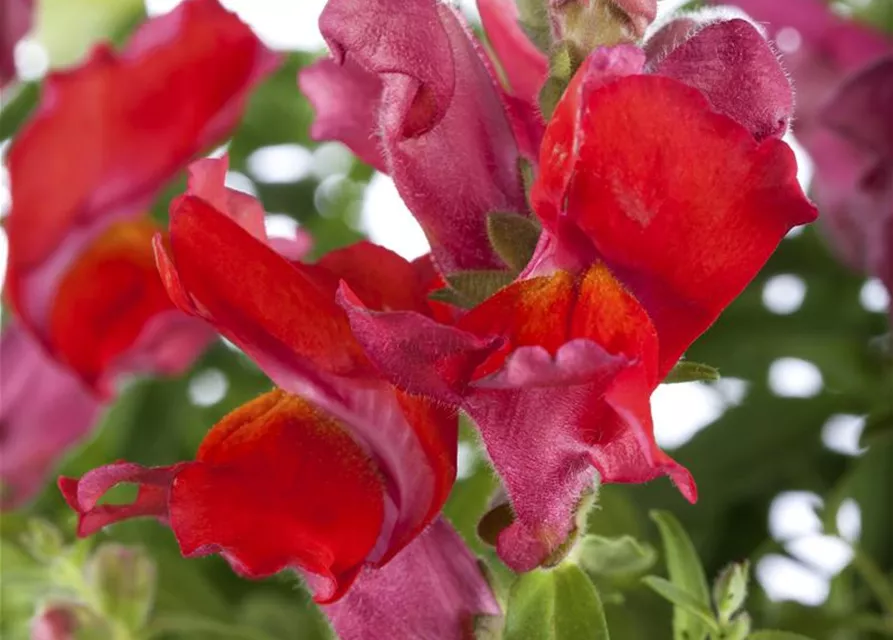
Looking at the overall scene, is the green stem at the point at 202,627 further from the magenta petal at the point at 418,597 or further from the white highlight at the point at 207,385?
the white highlight at the point at 207,385

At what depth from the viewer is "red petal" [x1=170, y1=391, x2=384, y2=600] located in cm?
34

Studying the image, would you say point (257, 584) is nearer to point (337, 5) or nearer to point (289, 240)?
point (289, 240)

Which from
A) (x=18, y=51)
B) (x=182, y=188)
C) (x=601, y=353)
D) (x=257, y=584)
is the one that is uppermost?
(x=601, y=353)

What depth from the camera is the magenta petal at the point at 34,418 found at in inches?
29.4

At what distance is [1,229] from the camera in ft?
2.35

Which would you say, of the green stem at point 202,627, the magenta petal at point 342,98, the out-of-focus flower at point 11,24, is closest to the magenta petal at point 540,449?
the magenta petal at point 342,98

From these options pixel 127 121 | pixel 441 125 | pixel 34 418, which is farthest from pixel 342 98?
pixel 34 418

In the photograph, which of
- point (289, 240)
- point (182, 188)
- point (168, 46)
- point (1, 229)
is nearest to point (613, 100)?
point (289, 240)

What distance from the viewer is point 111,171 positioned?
69 cm

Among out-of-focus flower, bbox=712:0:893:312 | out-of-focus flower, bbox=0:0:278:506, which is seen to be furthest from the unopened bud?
out-of-focus flower, bbox=712:0:893:312

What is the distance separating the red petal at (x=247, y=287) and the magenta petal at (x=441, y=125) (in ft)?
0.14

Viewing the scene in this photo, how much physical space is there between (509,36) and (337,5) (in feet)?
0.29

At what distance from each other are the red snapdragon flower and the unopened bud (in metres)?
0.19

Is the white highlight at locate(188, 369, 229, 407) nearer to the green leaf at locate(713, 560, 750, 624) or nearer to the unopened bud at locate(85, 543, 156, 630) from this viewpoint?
the unopened bud at locate(85, 543, 156, 630)
